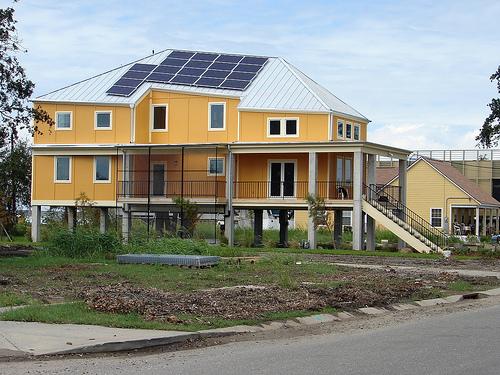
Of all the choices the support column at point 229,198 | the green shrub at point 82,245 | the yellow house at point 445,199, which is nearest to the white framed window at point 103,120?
the support column at point 229,198

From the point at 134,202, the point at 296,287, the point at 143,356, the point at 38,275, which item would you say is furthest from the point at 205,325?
the point at 134,202

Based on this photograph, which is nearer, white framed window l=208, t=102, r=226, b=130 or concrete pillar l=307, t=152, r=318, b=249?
concrete pillar l=307, t=152, r=318, b=249

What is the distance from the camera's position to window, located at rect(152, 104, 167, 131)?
4903 cm

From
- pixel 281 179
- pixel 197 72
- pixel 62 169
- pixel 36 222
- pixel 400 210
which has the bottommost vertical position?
pixel 36 222

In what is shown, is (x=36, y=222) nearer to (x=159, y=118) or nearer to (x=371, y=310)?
(x=159, y=118)

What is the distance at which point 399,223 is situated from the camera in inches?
1663

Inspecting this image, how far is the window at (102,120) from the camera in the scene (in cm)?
4891

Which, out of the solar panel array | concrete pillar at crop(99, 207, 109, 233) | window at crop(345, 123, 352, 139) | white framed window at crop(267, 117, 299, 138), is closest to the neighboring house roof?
window at crop(345, 123, 352, 139)

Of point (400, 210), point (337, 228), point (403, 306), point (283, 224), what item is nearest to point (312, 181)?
point (400, 210)

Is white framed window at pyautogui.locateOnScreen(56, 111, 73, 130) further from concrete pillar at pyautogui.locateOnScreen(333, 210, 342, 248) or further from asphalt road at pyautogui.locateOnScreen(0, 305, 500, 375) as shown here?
asphalt road at pyautogui.locateOnScreen(0, 305, 500, 375)

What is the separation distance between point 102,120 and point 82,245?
791 inches

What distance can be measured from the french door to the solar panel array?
186 inches

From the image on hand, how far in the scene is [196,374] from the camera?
10.4 m

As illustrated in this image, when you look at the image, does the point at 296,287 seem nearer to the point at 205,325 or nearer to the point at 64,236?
the point at 205,325
